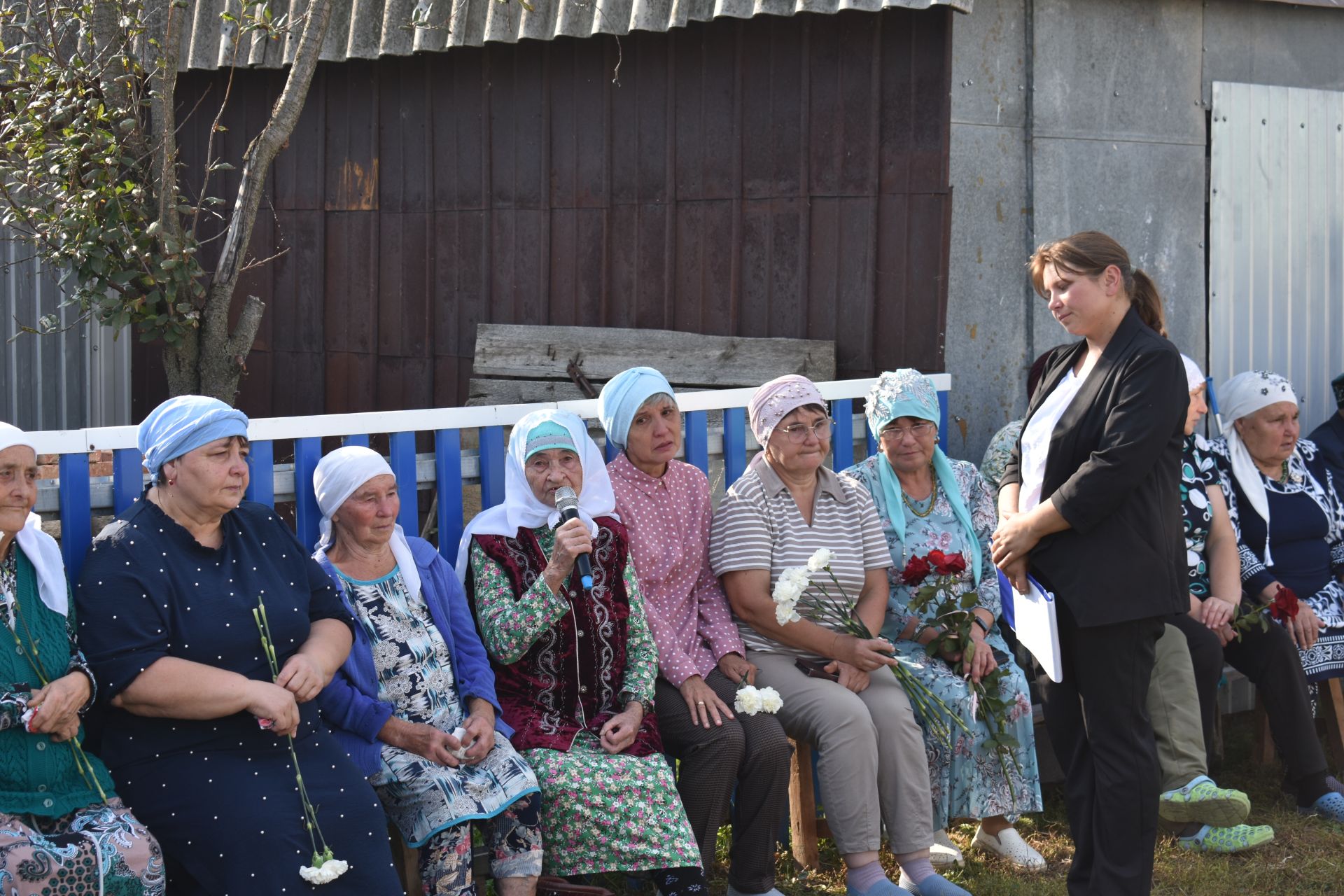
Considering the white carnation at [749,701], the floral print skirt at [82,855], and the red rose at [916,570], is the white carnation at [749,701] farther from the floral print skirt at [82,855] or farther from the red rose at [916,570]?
the floral print skirt at [82,855]

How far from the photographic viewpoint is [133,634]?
128 inches

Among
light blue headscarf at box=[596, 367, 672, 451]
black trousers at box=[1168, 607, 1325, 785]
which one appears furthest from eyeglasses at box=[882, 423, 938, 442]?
black trousers at box=[1168, 607, 1325, 785]

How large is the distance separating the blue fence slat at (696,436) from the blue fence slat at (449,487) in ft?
2.79

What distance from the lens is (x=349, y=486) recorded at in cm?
376

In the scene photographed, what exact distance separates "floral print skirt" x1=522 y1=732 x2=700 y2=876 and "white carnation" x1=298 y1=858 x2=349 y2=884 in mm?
683

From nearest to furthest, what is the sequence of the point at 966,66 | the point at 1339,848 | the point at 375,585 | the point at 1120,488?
the point at 1120,488 → the point at 375,585 → the point at 1339,848 → the point at 966,66

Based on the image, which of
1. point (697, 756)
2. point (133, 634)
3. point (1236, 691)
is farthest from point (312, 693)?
point (1236, 691)

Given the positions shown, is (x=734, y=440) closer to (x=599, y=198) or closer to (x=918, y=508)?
(x=918, y=508)

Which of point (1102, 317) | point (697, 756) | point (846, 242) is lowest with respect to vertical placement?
point (697, 756)

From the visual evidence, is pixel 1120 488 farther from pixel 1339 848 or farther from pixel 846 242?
pixel 846 242

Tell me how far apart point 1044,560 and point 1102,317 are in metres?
0.66

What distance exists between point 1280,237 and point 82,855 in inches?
223

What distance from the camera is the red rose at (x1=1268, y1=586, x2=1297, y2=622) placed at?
5.04 m

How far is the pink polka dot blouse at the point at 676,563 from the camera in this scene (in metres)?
4.26
